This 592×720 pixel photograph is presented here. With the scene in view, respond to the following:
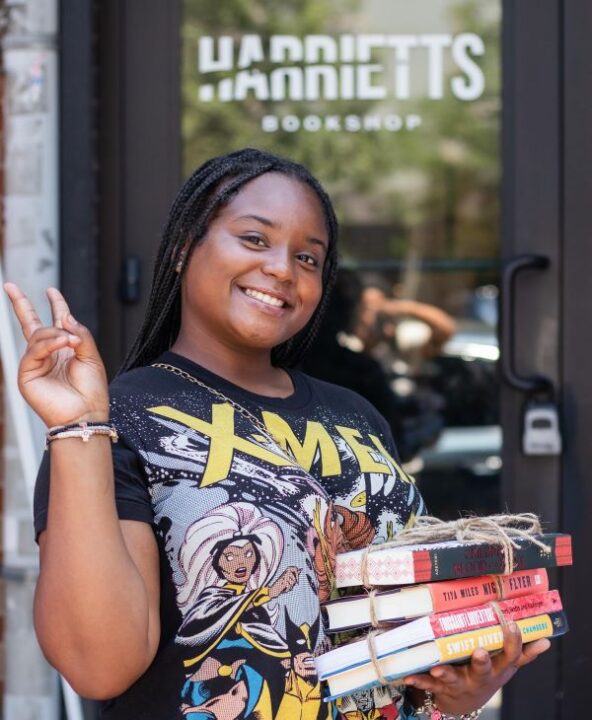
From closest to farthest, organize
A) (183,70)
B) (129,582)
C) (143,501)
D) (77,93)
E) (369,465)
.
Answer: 1. (129,582)
2. (143,501)
3. (369,465)
4. (77,93)
5. (183,70)

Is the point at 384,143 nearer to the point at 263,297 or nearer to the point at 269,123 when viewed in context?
the point at 269,123

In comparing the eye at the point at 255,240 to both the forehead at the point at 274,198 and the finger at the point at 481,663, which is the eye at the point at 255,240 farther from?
the finger at the point at 481,663

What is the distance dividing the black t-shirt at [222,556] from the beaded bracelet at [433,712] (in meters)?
0.13

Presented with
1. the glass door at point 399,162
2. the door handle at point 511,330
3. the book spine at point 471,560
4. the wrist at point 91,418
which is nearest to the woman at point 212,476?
the wrist at point 91,418

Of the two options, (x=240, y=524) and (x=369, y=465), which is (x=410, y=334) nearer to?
(x=369, y=465)

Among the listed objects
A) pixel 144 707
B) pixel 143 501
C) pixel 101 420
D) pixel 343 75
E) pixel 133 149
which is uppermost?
pixel 343 75

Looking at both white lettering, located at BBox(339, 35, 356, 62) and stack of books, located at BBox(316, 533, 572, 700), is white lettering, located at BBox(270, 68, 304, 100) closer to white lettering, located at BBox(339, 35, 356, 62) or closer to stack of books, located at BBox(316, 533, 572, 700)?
white lettering, located at BBox(339, 35, 356, 62)

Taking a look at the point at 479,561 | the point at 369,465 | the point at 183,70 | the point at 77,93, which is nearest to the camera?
the point at 479,561

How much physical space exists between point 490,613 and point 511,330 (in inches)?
64.1

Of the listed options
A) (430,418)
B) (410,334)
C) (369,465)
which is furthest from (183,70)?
(369,465)

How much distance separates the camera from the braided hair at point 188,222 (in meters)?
1.93

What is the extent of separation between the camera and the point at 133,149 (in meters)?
3.40

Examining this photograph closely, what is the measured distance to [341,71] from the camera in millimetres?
3420

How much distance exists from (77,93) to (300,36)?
68cm
